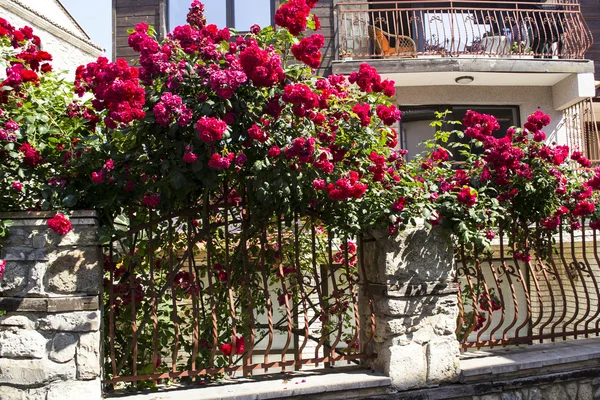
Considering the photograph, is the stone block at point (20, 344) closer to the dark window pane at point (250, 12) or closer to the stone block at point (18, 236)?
the stone block at point (18, 236)


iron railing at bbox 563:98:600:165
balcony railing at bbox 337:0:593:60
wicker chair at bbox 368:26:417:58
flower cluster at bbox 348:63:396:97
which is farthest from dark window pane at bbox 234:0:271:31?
flower cluster at bbox 348:63:396:97

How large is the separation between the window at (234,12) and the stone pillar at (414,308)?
→ 239 inches

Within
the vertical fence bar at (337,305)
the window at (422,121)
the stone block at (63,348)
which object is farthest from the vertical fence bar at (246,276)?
the window at (422,121)

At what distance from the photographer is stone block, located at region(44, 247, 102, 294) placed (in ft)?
8.91

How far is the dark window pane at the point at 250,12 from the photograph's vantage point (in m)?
8.41

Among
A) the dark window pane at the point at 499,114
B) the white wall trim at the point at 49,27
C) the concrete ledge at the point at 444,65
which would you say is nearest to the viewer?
the concrete ledge at the point at 444,65

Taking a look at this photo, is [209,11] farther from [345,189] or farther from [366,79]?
[345,189]

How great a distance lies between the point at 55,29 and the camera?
9.19 meters

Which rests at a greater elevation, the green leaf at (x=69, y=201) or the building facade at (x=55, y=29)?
the building facade at (x=55, y=29)

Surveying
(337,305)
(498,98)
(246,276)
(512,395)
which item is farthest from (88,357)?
(498,98)

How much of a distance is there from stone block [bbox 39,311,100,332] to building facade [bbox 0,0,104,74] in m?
6.72

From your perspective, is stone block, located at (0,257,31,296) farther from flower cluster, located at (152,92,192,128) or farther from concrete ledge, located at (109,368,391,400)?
flower cluster, located at (152,92,192,128)

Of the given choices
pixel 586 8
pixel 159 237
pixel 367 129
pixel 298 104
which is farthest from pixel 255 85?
pixel 586 8

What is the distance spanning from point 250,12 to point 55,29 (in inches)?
137
